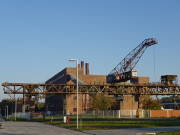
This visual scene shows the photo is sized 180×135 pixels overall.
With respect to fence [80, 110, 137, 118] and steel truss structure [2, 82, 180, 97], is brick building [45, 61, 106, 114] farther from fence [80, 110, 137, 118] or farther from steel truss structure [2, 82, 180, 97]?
fence [80, 110, 137, 118]

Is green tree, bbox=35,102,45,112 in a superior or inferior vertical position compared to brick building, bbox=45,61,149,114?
inferior

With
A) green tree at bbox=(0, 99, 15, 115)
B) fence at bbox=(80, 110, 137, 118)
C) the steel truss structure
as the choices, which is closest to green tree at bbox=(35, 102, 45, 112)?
green tree at bbox=(0, 99, 15, 115)

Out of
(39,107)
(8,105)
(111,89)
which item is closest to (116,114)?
(111,89)

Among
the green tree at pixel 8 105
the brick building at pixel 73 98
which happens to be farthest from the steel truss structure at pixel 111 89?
the green tree at pixel 8 105

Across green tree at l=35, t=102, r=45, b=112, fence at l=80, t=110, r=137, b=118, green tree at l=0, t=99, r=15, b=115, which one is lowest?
green tree at l=35, t=102, r=45, b=112

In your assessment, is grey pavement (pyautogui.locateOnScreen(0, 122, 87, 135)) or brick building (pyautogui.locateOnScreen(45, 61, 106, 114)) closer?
grey pavement (pyautogui.locateOnScreen(0, 122, 87, 135))

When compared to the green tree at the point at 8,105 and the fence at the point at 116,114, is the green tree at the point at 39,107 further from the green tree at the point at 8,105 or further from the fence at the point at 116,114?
the fence at the point at 116,114

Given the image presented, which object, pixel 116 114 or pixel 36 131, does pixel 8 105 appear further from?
pixel 36 131

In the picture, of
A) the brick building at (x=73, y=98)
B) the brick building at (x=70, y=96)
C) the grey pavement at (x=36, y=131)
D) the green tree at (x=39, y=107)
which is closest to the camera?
the grey pavement at (x=36, y=131)

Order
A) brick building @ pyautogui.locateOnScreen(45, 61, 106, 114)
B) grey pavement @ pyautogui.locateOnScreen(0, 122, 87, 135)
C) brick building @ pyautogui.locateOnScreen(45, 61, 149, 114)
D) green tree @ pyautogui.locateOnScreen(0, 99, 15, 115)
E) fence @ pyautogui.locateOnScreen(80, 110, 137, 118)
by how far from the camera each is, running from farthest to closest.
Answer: green tree @ pyautogui.locateOnScreen(0, 99, 15, 115), brick building @ pyautogui.locateOnScreen(45, 61, 106, 114), brick building @ pyautogui.locateOnScreen(45, 61, 149, 114), fence @ pyautogui.locateOnScreen(80, 110, 137, 118), grey pavement @ pyautogui.locateOnScreen(0, 122, 87, 135)

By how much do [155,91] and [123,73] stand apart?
1485 cm

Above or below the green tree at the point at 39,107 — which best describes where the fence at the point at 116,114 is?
above

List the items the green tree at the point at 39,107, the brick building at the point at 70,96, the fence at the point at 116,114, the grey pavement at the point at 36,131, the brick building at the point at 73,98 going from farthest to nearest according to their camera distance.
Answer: the green tree at the point at 39,107 < the brick building at the point at 70,96 < the brick building at the point at 73,98 < the fence at the point at 116,114 < the grey pavement at the point at 36,131

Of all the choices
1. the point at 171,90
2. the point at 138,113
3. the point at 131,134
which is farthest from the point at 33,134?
the point at 171,90
